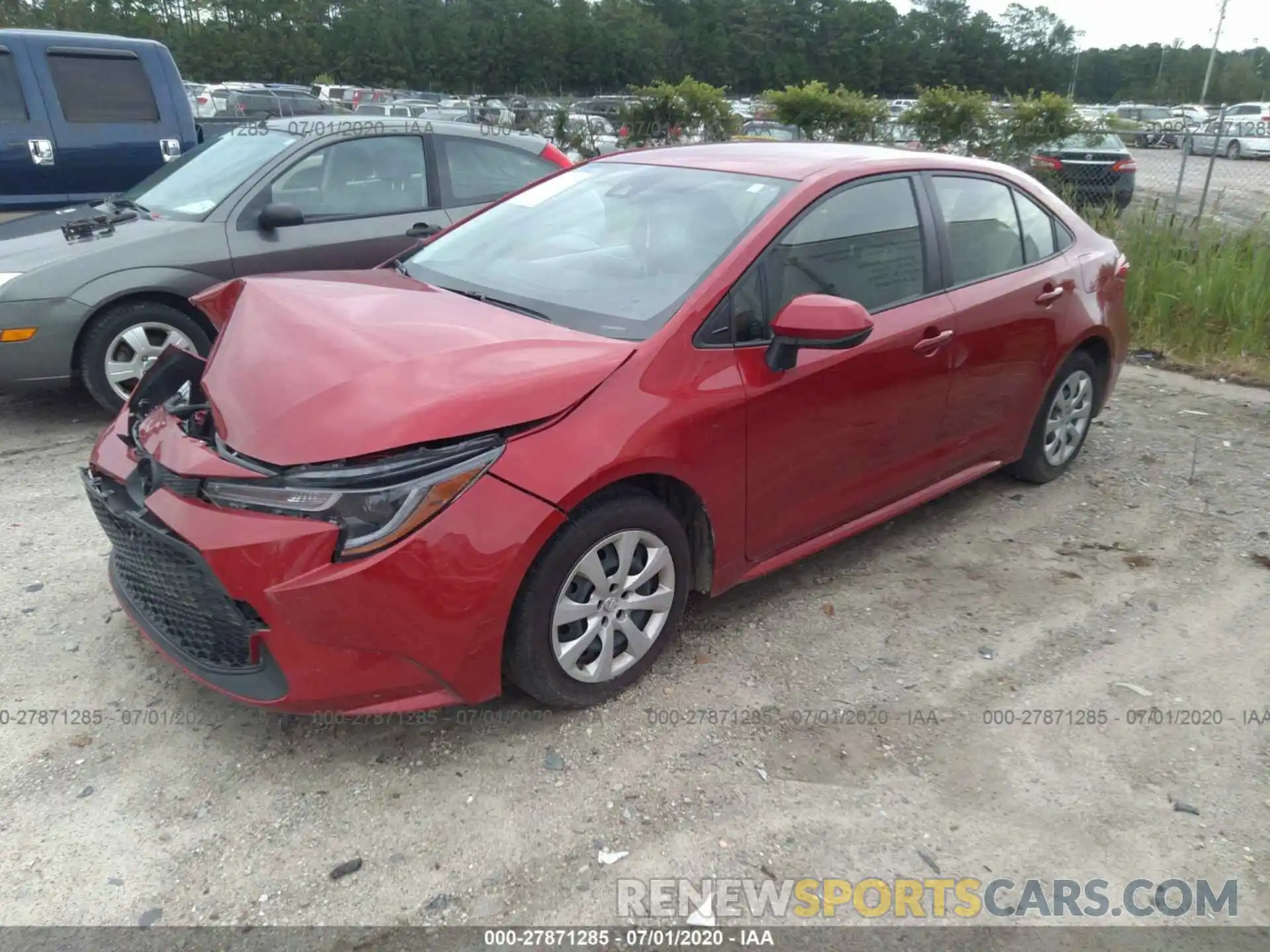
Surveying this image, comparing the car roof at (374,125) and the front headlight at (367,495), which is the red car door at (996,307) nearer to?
the front headlight at (367,495)

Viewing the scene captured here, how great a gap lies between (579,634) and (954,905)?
48.1 inches

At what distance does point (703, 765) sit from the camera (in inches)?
109

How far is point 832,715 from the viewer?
3.03m

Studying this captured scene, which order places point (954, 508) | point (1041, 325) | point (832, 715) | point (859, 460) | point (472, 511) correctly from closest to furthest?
point (472, 511) < point (832, 715) < point (859, 460) < point (1041, 325) < point (954, 508)

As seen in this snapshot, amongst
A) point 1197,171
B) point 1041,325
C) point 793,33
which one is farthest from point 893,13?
point 1041,325

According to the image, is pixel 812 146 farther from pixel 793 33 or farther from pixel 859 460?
pixel 793 33

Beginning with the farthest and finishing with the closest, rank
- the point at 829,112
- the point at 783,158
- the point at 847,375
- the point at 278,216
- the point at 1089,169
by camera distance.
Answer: the point at 829,112 → the point at 1089,169 → the point at 278,216 → the point at 783,158 → the point at 847,375

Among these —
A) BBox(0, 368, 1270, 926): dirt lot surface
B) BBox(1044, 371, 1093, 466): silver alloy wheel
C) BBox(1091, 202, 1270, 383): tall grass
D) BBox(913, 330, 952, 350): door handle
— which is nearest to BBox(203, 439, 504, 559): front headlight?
BBox(0, 368, 1270, 926): dirt lot surface

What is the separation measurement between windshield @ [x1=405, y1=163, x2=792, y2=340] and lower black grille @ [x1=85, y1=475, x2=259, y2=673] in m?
1.30

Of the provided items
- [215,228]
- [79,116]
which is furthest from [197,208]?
[79,116]

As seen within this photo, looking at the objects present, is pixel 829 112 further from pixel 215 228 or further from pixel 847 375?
pixel 847 375

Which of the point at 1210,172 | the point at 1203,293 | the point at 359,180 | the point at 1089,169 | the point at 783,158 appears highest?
the point at 783,158

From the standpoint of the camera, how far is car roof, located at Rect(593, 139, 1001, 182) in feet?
11.6

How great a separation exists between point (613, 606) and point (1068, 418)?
304 cm
